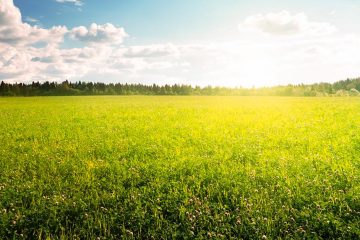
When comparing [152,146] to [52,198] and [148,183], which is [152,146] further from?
[52,198]

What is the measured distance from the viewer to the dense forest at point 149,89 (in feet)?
406

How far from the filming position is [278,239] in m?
4.91

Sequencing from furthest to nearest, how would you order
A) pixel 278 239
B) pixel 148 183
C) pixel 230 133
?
pixel 230 133, pixel 148 183, pixel 278 239

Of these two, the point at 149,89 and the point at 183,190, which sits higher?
the point at 149,89

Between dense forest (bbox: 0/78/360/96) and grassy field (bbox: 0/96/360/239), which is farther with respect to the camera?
dense forest (bbox: 0/78/360/96)

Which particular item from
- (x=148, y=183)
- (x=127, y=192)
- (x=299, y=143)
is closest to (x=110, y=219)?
(x=127, y=192)

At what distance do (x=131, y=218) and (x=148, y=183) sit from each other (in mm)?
1611

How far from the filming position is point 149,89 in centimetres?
16675

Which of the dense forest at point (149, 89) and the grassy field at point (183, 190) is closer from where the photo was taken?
the grassy field at point (183, 190)

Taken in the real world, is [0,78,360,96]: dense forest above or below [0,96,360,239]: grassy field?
above

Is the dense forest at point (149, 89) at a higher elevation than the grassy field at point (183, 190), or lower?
higher

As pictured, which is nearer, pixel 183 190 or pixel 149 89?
pixel 183 190

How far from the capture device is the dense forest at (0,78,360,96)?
406 ft

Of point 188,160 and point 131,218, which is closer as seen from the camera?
point 131,218
